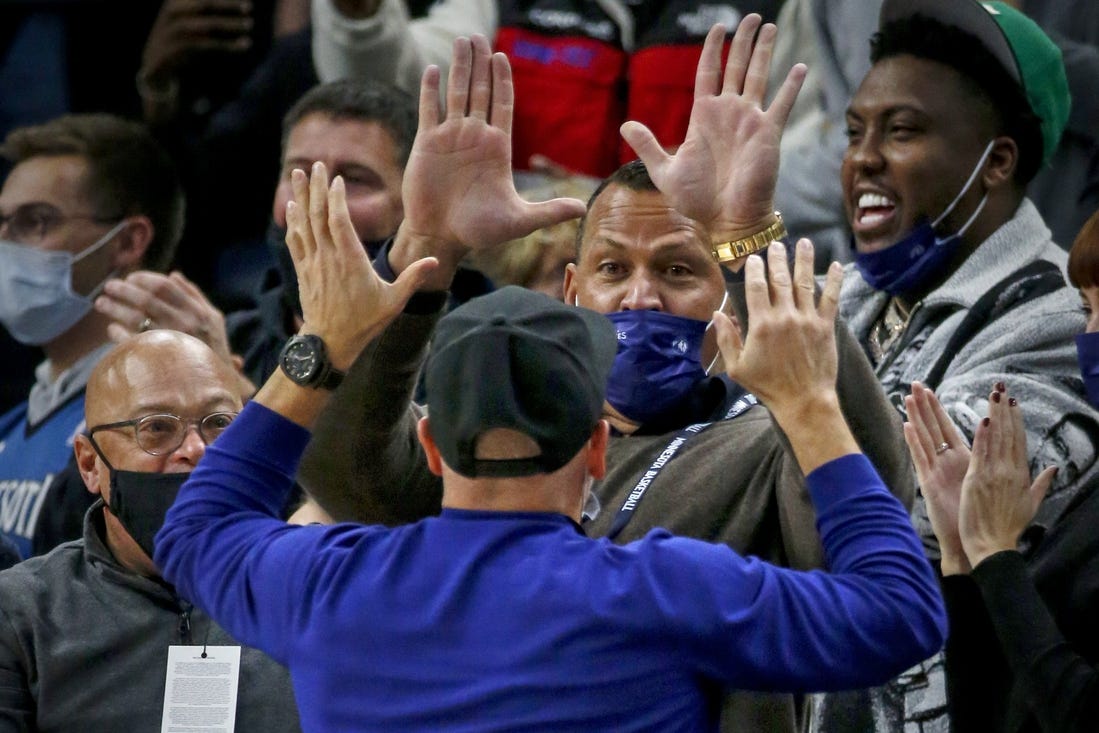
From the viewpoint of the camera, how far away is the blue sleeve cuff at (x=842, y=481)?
81.3 inches

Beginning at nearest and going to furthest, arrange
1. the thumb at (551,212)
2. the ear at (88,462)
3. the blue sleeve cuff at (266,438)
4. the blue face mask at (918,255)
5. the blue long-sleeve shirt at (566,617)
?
the blue long-sleeve shirt at (566,617)
the blue sleeve cuff at (266,438)
the thumb at (551,212)
the ear at (88,462)
the blue face mask at (918,255)

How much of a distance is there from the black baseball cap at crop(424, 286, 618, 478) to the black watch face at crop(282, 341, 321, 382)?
24 centimetres

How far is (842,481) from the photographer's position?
6.77ft

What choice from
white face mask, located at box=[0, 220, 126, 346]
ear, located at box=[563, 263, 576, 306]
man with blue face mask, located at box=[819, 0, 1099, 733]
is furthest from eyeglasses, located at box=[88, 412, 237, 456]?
white face mask, located at box=[0, 220, 126, 346]

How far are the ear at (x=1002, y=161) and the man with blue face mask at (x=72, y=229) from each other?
242cm

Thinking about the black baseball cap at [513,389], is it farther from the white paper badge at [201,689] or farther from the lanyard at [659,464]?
the white paper badge at [201,689]

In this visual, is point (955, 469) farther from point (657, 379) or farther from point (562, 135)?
point (562, 135)

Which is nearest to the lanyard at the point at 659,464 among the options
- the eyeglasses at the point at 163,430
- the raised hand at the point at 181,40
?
the eyeglasses at the point at 163,430

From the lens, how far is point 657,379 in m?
2.85

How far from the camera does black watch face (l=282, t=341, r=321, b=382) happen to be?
2258 millimetres

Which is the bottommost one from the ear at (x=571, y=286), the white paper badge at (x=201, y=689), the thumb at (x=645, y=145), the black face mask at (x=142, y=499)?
the white paper badge at (x=201, y=689)

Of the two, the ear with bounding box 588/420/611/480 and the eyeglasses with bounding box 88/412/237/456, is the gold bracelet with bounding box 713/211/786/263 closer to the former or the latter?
the ear with bounding box 588/420/611/480

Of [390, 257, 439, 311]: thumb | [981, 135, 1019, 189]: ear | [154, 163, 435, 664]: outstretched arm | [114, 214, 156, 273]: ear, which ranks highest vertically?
[390, 257, 439, 311]: thumb

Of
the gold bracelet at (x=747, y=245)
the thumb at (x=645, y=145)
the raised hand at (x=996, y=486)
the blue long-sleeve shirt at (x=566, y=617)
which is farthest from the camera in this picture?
the raised hand at (x=996, y=486)
